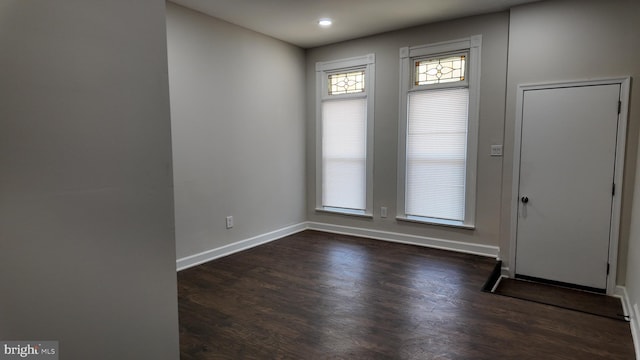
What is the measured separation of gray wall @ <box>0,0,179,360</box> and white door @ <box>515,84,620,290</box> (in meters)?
3.46

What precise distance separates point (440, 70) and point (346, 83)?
4.28ft

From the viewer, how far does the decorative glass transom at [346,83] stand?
4.83 metres

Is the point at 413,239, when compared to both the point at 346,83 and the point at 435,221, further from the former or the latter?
the point at 346,83

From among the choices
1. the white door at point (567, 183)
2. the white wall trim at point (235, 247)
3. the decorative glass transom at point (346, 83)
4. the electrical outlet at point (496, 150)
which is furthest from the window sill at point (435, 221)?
the decorative glass transom at point (346, 83)

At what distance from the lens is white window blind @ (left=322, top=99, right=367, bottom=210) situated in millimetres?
4887

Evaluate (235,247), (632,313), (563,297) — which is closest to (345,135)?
(235,247)

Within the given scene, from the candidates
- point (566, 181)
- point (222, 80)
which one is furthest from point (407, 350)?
point (222, 80)

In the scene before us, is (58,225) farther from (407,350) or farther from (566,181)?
(566,181)

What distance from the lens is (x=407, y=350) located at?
7.33 ft

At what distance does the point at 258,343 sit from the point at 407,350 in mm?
970

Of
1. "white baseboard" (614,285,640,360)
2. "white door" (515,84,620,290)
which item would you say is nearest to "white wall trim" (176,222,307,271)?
"white door" (515,84,620,290)

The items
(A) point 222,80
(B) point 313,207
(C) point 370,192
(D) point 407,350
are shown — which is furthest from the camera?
(B) point 313,207

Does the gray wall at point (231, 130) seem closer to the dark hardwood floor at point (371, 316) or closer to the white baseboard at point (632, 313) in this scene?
the dark hardwood floor at point (371, 316)

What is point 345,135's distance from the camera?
500 cm
